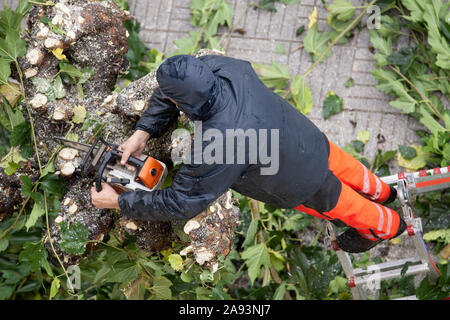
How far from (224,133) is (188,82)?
295 mm

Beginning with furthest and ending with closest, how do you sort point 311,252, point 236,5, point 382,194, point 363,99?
point 236,5 < point 363,99 < point 311,252 < point 382,194

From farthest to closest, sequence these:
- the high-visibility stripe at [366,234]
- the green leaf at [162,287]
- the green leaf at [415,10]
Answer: the green leaf at [415,10] < the high-visibility stripe at [366,234] < the green leaf at [162,287]

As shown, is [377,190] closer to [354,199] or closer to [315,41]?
[354,199]

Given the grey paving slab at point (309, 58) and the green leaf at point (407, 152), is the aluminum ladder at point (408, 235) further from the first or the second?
the grey paving slab at point (309, 58)

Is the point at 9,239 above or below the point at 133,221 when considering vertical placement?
below

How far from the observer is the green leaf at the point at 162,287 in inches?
108

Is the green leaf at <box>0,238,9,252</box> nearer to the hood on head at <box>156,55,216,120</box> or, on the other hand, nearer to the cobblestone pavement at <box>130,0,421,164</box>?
the hood on head at <box>156,55,216,120</box>

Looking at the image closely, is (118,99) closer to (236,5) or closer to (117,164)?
(117,164)

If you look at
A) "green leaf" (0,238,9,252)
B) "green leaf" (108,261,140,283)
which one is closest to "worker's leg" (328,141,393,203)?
"green leaf" (108,261,140,283)

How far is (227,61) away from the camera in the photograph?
2186 mm

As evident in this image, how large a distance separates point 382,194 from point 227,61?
1440 millimetres

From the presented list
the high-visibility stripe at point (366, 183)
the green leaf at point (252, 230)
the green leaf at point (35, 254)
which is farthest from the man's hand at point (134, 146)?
the high-visibility stripe at point (366, 183)

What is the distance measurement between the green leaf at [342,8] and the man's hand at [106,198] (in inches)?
90.9
